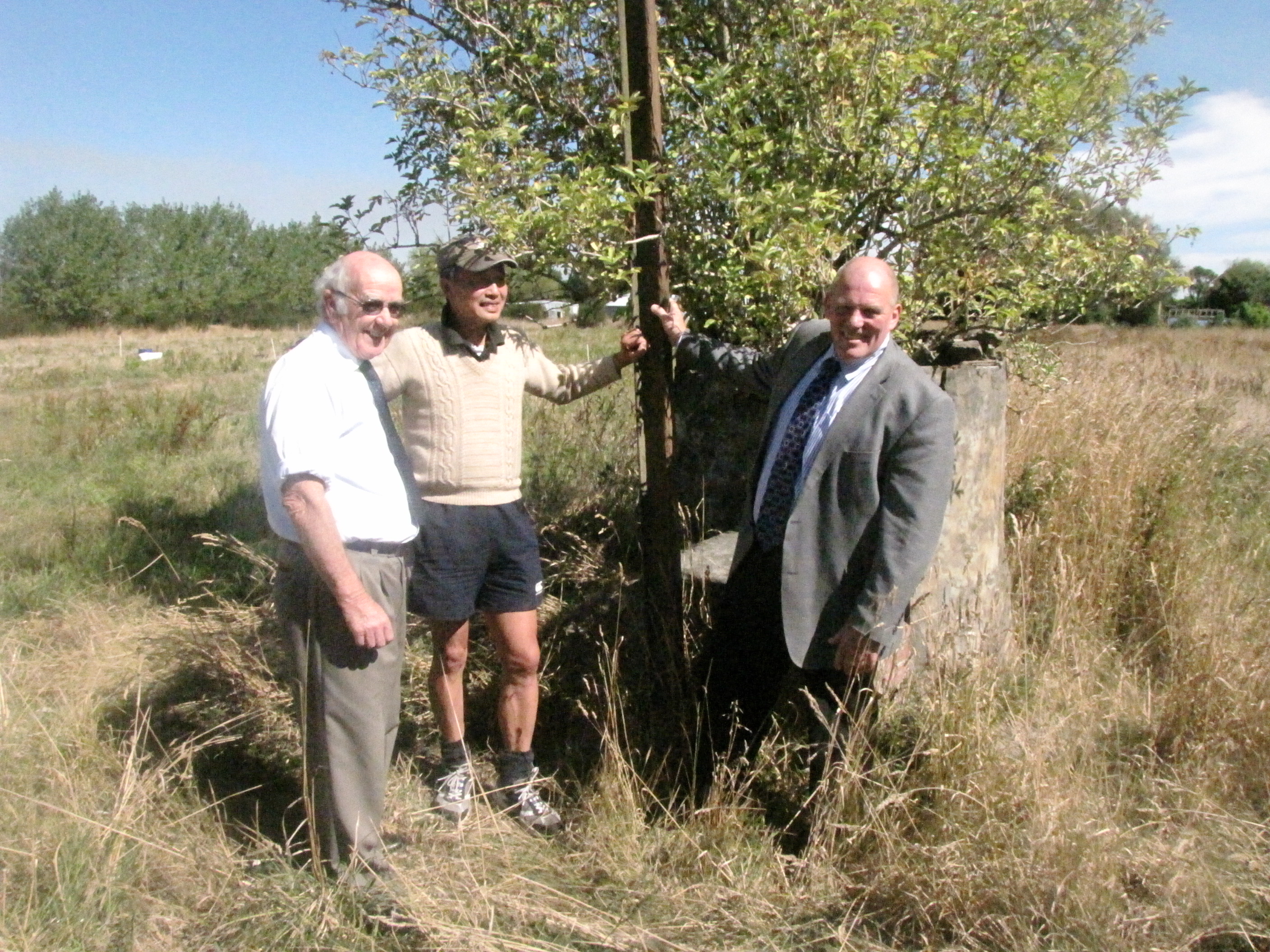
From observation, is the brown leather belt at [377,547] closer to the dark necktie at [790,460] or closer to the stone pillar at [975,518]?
the dark necktie at [790,460]

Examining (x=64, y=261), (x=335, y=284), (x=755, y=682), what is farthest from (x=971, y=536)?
(x=64, y=261)

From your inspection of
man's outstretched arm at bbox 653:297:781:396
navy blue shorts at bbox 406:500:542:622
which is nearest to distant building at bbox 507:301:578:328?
man's outstretched arm at bbox 653:297:781:396

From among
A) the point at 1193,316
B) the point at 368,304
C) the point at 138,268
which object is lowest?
the point at 1193,316

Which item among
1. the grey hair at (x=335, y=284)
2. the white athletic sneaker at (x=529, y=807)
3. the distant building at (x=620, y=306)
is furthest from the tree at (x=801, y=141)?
the white athletic sneaker at (x=529, y=807)

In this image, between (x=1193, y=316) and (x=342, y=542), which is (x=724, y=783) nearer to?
(x=342, y=542)

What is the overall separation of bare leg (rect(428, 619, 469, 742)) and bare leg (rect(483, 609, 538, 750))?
6 cm

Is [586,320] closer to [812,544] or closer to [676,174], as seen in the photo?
[676,174]

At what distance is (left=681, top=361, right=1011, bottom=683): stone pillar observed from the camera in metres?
3.84

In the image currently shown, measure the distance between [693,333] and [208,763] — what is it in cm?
256

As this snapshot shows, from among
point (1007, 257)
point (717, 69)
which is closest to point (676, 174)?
point (717, 69)

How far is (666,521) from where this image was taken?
12.7 feet

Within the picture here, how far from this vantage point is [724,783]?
3.37 metres

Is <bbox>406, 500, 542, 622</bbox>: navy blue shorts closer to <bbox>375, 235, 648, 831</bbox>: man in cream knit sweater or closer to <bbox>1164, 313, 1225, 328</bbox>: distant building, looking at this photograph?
<bbox>375, 235, 648, 831</bbox>: man in cream knit sweater

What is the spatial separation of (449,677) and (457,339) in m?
1.18
